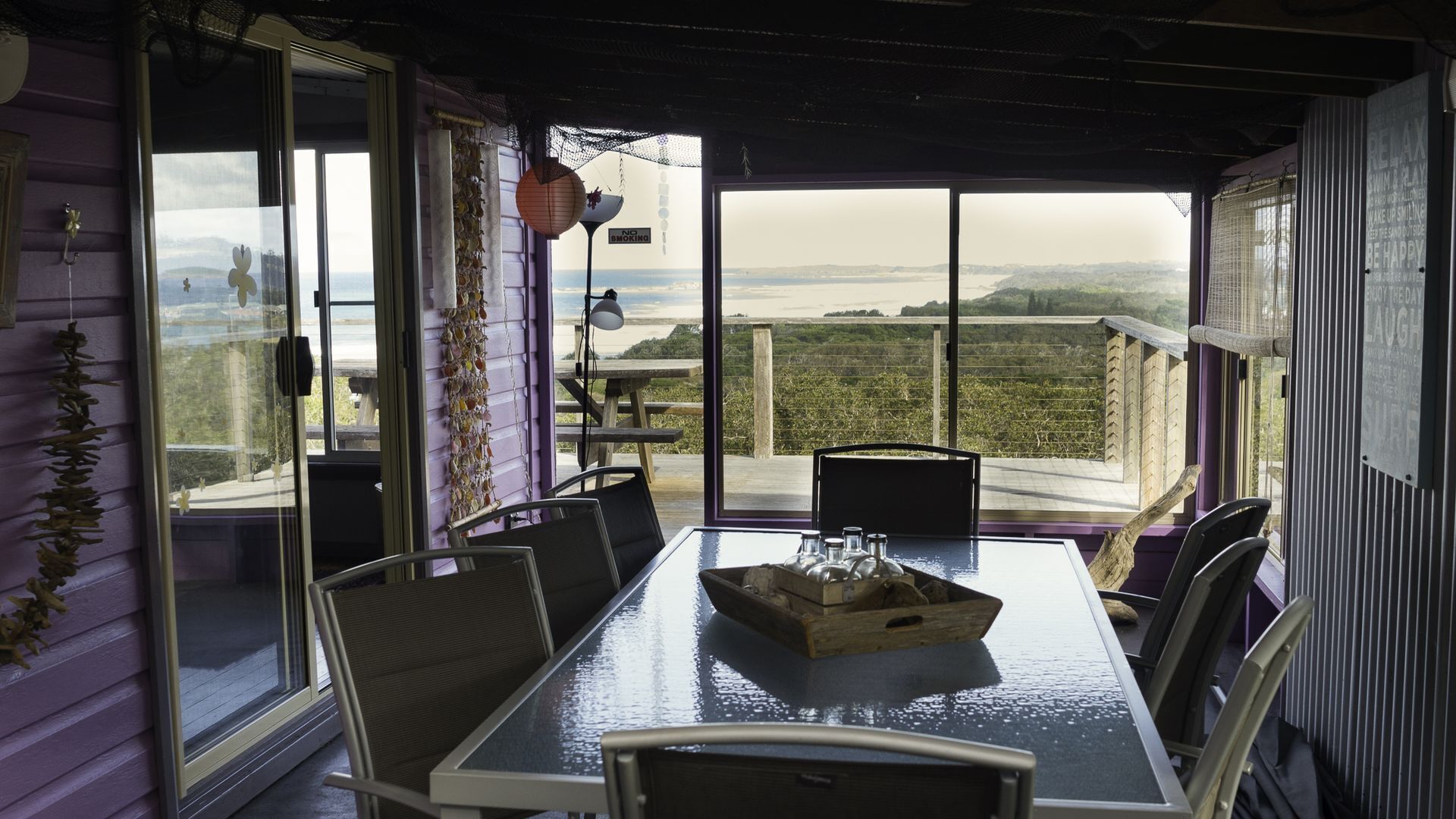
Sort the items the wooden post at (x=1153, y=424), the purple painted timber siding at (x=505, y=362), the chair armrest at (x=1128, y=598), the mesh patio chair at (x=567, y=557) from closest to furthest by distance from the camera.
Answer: the mesh patio chair at (x=567, y=557), the chair armrest at (x=1128, y=598), the purple painted timber siding at (x=505, y=362), the wooden post at (x=1153, y=424)

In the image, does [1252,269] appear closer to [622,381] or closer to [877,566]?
[877,566]

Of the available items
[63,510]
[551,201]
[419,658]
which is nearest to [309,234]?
[551,201]

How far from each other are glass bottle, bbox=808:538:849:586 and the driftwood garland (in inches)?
62.7

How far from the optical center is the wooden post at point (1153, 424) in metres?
5.62

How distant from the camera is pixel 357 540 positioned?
20.9 ft

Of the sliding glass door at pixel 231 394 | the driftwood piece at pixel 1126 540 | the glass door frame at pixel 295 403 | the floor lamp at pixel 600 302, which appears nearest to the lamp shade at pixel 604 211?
the floor lamp at pixel 600 302

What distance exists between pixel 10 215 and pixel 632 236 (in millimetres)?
3658

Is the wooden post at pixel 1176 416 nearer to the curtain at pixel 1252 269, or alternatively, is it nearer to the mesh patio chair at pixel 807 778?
the curtain at pixel 1252 269

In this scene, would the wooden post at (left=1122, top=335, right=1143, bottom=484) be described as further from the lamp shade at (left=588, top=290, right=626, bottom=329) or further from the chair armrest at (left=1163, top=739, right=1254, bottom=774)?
the chair armrest at (left=1163, top=739, right=1254, bottom=774)

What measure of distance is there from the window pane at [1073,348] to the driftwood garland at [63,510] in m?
3.88

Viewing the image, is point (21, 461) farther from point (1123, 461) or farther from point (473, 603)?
point (1123, 461)

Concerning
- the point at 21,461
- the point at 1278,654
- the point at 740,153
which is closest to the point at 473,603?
the point at 21,461

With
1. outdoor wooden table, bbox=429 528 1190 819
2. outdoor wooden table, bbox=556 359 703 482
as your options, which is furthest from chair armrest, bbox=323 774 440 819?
outdoor wooden table, bbox=556 359 703 482

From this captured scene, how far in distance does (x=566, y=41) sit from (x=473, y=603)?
1.25 meters
